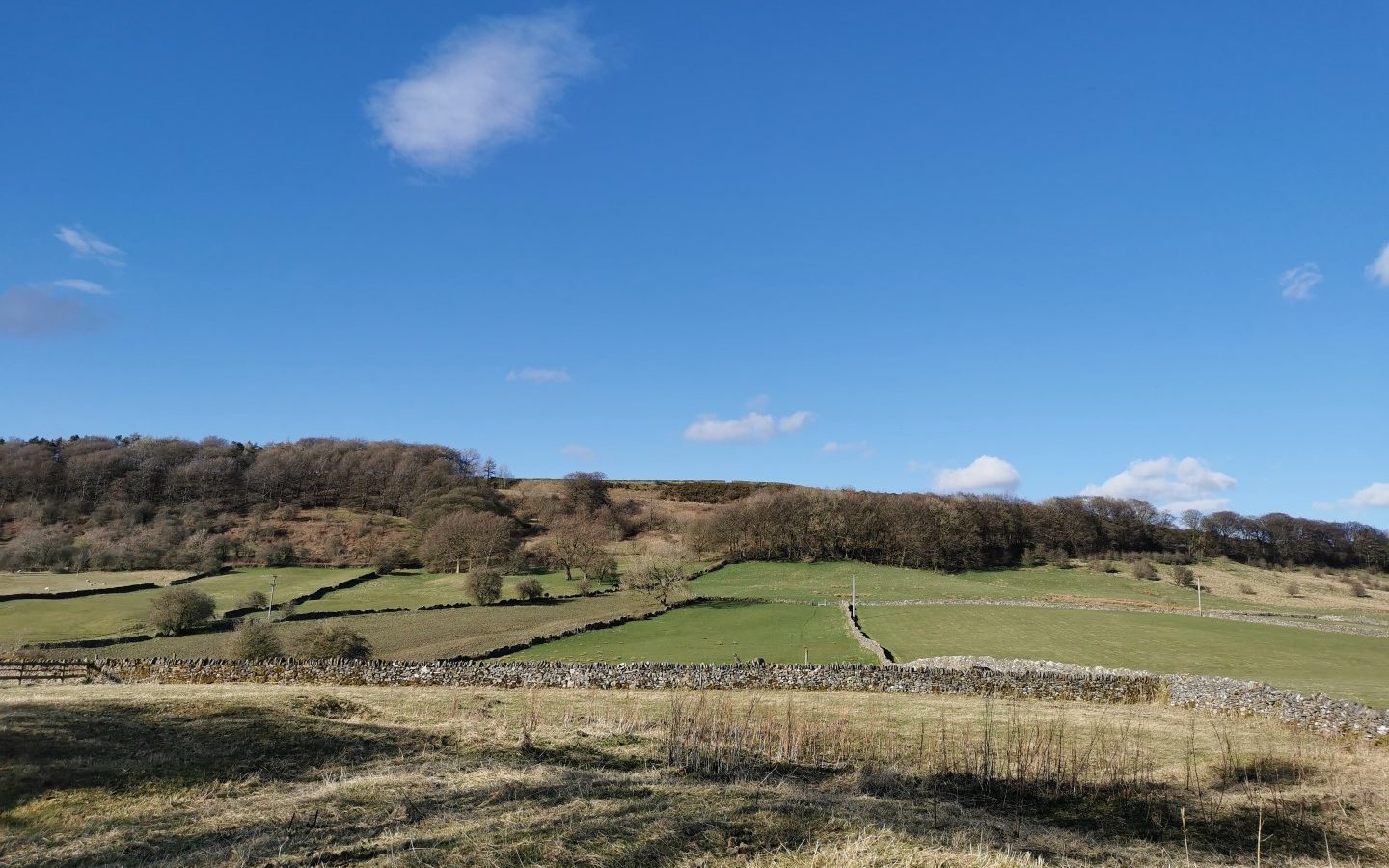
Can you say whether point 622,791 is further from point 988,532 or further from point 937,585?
point 988,532

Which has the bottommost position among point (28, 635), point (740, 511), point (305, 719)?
point (28, 635)

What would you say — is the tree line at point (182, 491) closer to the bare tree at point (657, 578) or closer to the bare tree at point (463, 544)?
the bare tree at point (463, 544)

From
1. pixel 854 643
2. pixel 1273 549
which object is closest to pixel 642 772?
pixel 854 643

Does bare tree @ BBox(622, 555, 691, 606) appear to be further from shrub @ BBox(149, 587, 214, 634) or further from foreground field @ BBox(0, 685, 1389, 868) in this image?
foreground field @ BBox(0, 685, 1389, 868)

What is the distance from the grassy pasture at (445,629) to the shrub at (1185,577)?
237 feet

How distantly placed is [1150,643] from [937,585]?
3663 centimetres

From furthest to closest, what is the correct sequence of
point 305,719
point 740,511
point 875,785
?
point 740,511 < point 305,719 < point 875,785

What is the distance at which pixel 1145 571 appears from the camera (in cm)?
10269

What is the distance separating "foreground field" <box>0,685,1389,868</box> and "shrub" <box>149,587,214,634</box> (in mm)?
40918

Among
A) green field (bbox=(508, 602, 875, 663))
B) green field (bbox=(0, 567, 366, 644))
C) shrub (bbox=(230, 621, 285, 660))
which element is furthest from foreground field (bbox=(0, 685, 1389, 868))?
green field (bbox=(0, 567, 366, 644))

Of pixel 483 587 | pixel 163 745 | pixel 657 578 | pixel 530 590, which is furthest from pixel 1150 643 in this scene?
pixel 483 587

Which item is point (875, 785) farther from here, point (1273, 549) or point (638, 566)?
point (1273, 549)

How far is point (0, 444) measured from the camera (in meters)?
140

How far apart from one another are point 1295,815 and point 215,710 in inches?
857
